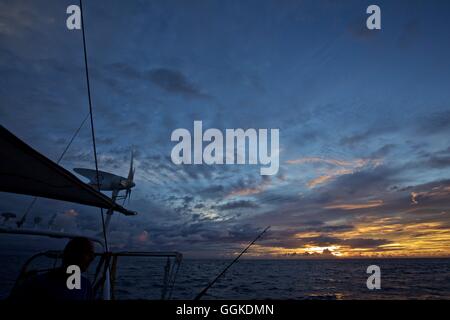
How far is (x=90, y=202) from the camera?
6.21m

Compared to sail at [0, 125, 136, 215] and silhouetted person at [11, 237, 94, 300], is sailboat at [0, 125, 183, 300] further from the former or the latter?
silhouetted person at [11, 237, 94, 300]

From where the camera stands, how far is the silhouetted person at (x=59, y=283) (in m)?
2.95

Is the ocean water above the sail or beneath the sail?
beneath

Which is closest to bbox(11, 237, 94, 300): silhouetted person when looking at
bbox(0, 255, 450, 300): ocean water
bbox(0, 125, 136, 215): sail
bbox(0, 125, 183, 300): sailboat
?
bbox(0, 125, 183, 300): sailboat

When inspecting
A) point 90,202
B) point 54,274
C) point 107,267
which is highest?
point 90,202

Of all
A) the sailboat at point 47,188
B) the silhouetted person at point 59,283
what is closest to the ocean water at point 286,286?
the sailboat at point 47,188

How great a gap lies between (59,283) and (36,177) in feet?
9.21

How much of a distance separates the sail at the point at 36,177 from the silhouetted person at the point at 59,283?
1770 millimetres

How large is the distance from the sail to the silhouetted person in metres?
1.77

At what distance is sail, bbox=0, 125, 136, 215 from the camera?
416cm

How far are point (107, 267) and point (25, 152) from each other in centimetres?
272

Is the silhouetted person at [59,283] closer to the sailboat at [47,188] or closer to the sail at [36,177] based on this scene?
the sailboat at [47,188]
